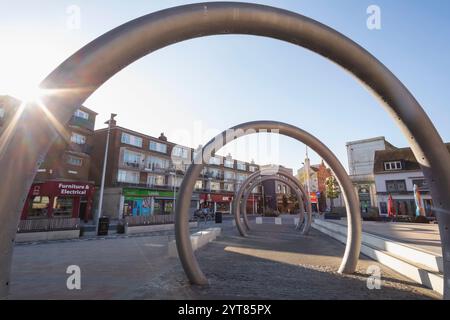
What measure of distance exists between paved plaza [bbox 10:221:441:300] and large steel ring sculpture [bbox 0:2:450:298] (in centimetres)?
259

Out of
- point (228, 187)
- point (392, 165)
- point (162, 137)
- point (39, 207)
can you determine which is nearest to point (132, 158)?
point (162, 137)

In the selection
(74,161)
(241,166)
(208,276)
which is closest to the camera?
(208,276)

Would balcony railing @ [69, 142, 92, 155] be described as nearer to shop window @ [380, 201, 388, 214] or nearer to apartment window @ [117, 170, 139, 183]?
apartment window @ [117, 170, 139, 183]

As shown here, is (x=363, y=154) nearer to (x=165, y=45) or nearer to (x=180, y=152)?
(x=180, y=152)

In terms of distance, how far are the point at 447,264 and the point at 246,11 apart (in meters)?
5.38

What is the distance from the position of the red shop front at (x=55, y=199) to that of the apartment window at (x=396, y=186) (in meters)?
40.8

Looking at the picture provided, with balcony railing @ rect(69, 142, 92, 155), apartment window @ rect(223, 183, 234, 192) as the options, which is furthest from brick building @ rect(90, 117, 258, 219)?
apartment window @ rect(223, 183, 234, 192)

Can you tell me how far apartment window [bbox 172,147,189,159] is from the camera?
4478 cm

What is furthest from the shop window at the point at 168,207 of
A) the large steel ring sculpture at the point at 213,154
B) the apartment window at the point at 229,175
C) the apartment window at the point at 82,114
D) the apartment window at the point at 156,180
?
the large steel ring sculpture at the point at 213,154

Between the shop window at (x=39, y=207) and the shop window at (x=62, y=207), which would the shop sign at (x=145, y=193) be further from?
the shop window at (x=39, y=207)

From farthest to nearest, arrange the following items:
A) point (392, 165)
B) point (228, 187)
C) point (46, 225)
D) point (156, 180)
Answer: point (228, 187) → point (156, 180) → point (392, 165) → point (46, 225)

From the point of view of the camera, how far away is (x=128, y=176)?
1423 inches

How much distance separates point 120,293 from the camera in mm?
5582

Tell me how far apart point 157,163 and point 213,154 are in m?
34.6
